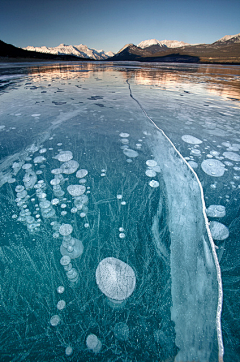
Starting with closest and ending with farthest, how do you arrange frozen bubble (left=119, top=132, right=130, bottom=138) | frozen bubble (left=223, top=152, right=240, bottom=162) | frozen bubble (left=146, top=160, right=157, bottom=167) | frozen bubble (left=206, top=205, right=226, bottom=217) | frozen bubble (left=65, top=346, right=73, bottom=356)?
frozen bubble (left=65, top=346, right=73, bottom=356), frozen bubble (left=206, top=205, right=226, bottom=217), frozen bubble (left=146, top=160, right=157, bottom=167), frozen bubble (left=223, top=152, right=240, bottom=162), frozen bubble (left=119, top=132, right=130, bottom=138)

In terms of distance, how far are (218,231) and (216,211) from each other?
0.21 metres

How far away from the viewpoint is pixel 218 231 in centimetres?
121

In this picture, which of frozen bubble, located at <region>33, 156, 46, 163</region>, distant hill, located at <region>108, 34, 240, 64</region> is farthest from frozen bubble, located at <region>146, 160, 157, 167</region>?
distant hill, located at <region>108, 34, 240, 64</region>

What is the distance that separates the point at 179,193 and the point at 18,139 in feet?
8.19

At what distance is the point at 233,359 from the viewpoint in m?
0.69

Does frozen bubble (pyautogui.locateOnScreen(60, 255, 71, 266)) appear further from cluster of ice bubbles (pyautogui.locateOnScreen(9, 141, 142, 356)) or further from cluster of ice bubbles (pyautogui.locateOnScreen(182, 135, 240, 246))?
cluster of ice bubbles (pyautogui.locateOnScreen(182, 135, 240, 246))

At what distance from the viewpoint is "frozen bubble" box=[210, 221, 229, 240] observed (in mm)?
1168

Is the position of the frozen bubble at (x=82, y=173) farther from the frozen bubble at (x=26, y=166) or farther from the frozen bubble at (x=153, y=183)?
the frozen bubble at (x=153, y=183)

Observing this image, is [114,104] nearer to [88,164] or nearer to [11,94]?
[88,164]

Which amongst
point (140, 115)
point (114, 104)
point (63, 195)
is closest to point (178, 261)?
point (63, 195)

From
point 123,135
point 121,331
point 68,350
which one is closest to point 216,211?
point 121,331

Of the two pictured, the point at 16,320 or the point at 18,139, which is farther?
the point at 18,139

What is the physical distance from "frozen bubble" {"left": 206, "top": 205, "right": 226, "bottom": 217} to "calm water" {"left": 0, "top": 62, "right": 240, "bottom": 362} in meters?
0.01

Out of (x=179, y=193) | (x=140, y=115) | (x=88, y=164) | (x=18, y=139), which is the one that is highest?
(x=140, y=115)
